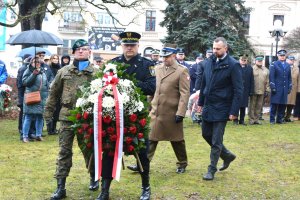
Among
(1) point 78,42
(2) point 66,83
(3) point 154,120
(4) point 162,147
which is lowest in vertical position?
(4) point 162,147

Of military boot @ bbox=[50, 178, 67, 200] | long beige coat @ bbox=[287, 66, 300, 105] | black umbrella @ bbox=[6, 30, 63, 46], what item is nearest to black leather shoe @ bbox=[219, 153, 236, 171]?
military boot @ bbox=[50, 178, 67, 200]

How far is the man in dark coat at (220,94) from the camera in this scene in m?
7.96

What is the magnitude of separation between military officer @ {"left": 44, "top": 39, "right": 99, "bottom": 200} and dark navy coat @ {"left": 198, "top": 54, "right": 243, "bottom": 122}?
2.07 metres

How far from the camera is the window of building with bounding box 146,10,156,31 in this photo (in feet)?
175

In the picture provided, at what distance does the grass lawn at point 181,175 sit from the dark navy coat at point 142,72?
146cm

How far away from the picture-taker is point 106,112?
6.16 metres

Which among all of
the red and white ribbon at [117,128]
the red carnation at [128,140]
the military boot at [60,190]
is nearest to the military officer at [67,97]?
the military boot at [60,190]

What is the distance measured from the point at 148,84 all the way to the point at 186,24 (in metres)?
25.1

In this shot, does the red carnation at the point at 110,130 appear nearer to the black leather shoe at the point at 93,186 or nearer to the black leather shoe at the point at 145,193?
the black leather shoe at the point at 145,193

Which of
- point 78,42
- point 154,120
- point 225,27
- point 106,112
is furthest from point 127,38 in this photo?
point 225,27

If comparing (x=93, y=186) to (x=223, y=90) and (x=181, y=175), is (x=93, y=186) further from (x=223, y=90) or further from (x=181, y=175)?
(x=223, y=90)

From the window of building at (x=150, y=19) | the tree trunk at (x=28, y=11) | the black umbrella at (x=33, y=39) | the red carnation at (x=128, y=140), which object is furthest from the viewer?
the window of building at (x=150, y=19)

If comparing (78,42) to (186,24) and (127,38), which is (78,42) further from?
(186,24)

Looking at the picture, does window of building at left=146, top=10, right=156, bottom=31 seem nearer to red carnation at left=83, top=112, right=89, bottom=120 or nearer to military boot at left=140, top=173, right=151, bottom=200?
military boot at left=140, top=173, right=151, bottom=200
